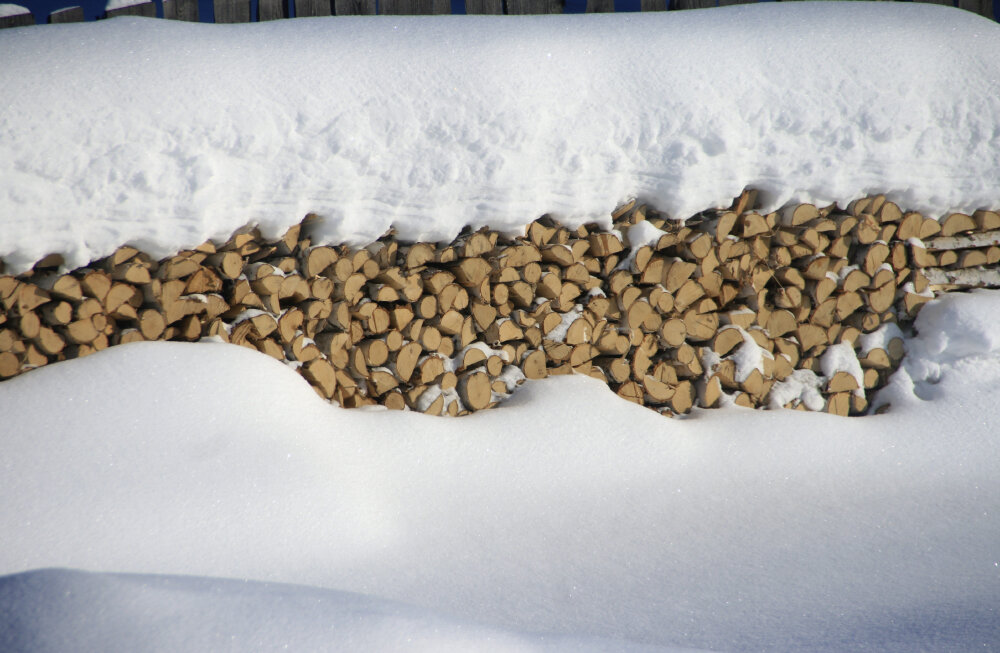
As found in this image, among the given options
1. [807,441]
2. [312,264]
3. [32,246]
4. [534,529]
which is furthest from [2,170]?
[807,441]

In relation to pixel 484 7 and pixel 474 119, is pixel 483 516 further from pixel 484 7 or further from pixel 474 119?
pixel 484 7

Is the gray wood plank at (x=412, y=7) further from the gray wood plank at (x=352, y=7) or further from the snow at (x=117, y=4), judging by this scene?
the snow at (x=117, y=4)

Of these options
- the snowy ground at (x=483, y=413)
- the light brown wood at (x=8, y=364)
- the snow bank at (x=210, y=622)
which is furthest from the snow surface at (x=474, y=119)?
the snow bank at (x=210, y=622)

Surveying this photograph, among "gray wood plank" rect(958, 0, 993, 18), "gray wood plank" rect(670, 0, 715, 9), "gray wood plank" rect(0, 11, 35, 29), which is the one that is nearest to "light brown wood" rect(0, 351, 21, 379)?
"gray wood plank" rect(0, 11, 35, 29)

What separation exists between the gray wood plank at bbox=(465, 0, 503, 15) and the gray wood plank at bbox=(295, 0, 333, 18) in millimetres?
529

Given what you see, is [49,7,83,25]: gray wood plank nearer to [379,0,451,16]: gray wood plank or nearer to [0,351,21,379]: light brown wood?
[379,0,451,16]: gray wood plank

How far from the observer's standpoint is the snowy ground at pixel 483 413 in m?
1.66

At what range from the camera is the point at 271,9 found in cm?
276

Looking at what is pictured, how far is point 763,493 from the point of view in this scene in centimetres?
233

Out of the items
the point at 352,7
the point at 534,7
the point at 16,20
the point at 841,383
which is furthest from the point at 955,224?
the point at 16,20

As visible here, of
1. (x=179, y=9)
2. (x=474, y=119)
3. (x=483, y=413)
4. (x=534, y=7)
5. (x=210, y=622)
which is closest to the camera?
(x=210, y=622)

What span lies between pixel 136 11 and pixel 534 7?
1.47 metres

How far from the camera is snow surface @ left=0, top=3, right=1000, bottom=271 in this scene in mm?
1995

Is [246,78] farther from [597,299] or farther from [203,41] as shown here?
[597,299]
